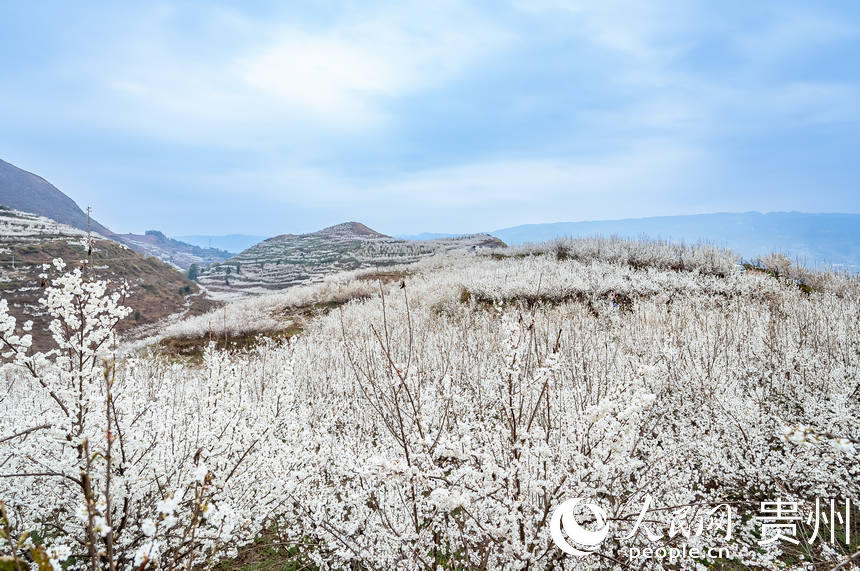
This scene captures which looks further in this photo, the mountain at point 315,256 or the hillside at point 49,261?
the mountain at point 315,256

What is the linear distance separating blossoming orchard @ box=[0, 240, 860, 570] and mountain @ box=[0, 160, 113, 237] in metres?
105

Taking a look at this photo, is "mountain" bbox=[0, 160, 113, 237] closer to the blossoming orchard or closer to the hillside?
the hillside

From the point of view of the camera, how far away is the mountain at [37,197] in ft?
289

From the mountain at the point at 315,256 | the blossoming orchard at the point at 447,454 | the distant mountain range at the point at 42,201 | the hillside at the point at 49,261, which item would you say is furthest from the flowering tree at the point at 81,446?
the distant mountain range at the point at 42,201

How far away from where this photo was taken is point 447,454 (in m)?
2.36

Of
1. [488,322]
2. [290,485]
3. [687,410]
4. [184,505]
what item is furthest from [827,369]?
[184,505]

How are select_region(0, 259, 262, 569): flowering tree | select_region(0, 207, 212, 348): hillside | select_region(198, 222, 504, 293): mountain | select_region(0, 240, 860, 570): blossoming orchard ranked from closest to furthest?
select_region(0, 240, 860, 570): blossoming orchard → select_region(0, 259, 262, 569): flowering tree → select_region(0, 207, 212, 348): hillside → select_region(198, 222, 504, 293): mountain

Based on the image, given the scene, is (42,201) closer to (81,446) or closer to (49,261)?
(49,261)

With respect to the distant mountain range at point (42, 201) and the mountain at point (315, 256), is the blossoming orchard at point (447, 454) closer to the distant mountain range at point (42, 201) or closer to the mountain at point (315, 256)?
the mountain at point (315, 256)

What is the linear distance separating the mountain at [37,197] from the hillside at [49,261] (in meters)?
59.3

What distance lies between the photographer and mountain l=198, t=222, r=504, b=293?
40.8m

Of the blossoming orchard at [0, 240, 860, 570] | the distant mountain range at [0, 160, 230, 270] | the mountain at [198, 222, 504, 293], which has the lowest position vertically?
the blossoming orchard at [0, 240, 860, 570]

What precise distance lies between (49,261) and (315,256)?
2608 cm

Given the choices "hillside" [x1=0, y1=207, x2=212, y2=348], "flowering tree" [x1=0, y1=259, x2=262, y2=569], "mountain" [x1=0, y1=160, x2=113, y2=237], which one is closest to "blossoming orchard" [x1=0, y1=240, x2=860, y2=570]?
"flowering tree" [x1=0, y1=259, x2=262, y2=569]
